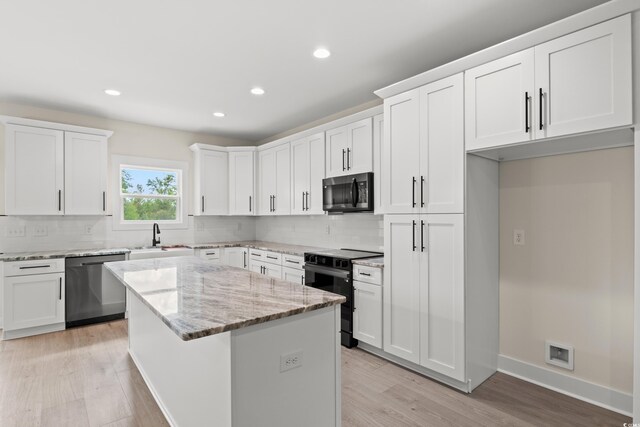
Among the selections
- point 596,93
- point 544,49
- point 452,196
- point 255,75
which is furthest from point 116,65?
point 596,93

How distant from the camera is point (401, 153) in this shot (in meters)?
2.93

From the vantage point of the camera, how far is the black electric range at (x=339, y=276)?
3428 mm

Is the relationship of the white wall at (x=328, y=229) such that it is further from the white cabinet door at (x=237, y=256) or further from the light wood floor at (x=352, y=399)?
the light wood floor at (x=352, y=399)

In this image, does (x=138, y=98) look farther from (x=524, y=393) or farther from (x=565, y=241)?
(x=524, y=393)

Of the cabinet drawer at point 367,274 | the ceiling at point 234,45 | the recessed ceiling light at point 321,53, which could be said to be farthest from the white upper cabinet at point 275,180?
the recessed ceiling light at point 321,53

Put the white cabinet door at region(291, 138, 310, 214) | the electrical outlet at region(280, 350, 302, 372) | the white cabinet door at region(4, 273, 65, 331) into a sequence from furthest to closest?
1. the white cabinet door at region(291, 138, 310, 214)
2. the white cabinet door at region(4, 273, 65, 331)
3. the electrical outlet at region(280, 350, 302, 372)

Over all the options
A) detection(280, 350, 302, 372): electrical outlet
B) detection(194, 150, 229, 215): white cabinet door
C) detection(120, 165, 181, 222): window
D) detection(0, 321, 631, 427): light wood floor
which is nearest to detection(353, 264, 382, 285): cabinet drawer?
detection(0, 321, 631, 427): light wood floor

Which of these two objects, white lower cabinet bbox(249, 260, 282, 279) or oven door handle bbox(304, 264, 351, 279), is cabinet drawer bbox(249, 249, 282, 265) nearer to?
white lower cabinet bbox(249, 260, 282, 279)

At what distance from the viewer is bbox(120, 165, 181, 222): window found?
16.1ft

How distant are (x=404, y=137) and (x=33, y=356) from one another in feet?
13.4

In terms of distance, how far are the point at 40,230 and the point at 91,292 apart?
3.47 feet

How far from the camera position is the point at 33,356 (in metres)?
3.23

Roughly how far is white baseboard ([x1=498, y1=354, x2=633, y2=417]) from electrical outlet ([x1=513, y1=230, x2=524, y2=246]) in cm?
98

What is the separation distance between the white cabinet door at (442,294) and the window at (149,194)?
4.09 meters
